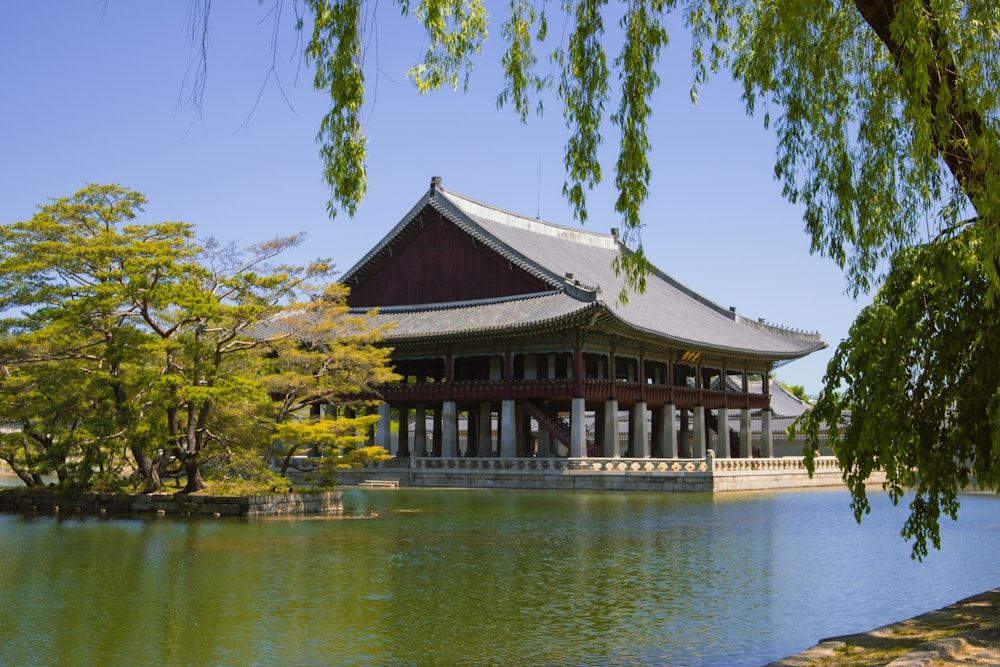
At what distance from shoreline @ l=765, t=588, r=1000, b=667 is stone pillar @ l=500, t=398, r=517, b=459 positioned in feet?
96.0

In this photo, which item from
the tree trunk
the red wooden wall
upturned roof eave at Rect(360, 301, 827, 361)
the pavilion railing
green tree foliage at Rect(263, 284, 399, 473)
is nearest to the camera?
the tree trunk

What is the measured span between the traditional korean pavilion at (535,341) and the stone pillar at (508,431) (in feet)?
0.16

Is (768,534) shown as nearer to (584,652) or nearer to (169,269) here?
(584,652)

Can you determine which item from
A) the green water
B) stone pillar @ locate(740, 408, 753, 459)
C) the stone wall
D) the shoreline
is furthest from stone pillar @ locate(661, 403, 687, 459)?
the shoreline

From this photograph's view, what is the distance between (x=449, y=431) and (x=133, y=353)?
18.5 m

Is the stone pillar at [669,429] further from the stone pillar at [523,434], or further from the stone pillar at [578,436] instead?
the stone pillar at [578,436]

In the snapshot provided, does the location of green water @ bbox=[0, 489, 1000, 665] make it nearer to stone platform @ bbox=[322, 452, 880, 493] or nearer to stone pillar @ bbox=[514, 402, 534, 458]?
stone platform @ bbox=[322, 452, 880, 493]

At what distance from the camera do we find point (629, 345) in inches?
1661

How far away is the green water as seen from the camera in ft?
32.1

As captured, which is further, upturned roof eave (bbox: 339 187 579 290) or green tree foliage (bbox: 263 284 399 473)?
upturned roof eave (bbox: 339 187 579 290)

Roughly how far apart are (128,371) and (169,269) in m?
3.11

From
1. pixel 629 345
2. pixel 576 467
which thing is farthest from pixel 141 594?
pixel 629 345

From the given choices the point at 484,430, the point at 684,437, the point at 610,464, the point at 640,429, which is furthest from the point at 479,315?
the point at 684,437

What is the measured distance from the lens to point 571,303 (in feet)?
129
